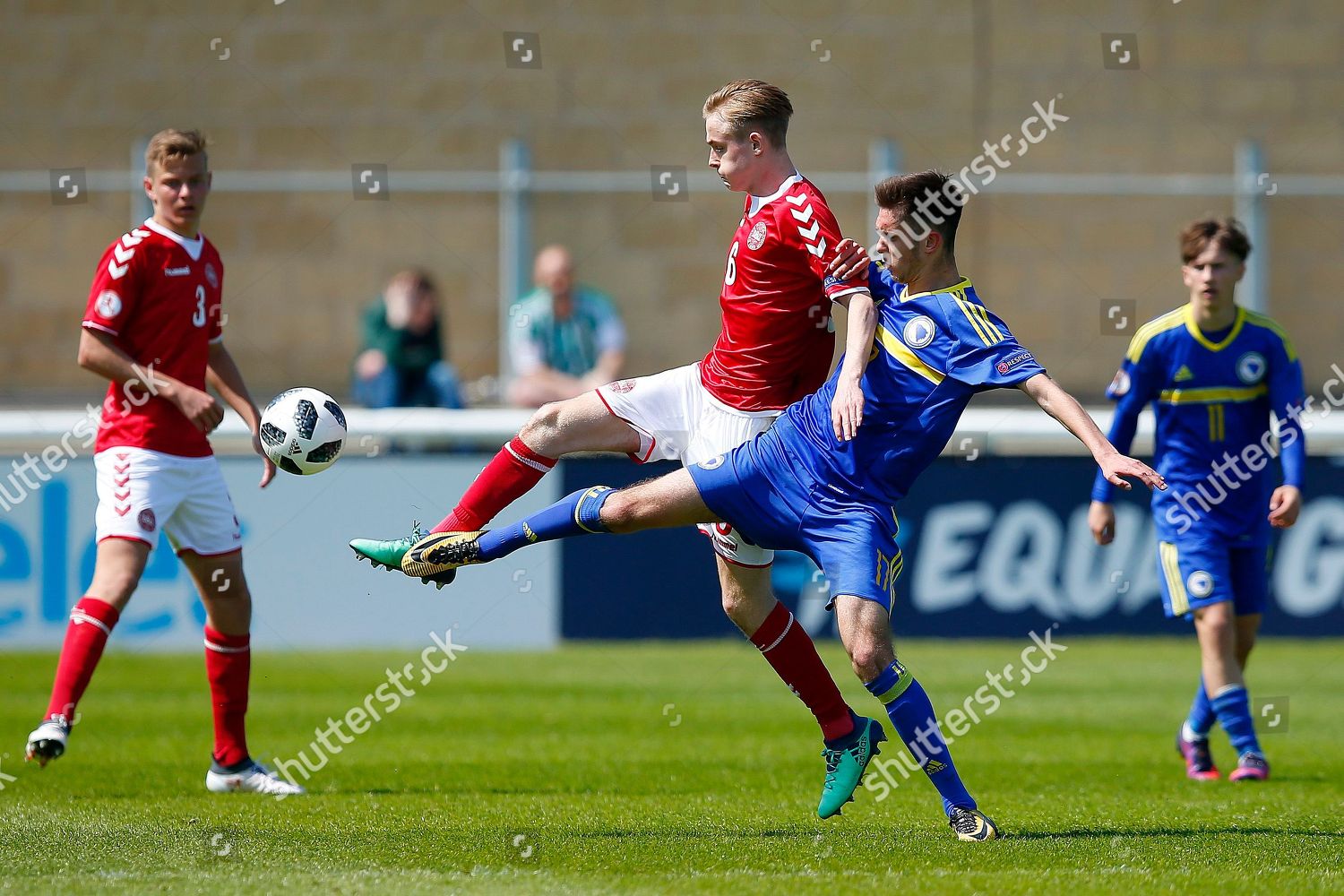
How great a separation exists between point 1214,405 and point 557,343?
6.26 meters

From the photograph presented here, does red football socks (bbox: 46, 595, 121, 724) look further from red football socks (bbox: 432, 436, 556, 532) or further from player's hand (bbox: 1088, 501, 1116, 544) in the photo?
player's hand (bbox: 1088, 501, 1116, 544)

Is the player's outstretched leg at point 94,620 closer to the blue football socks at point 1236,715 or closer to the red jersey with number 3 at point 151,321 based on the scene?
the red jersey with number 3 at point 151,321

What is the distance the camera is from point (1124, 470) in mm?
4906

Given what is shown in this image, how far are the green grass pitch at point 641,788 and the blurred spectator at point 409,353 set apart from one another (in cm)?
230

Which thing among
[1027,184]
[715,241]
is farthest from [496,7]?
[1027,184]

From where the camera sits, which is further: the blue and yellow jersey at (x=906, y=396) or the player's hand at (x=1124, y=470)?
the blue and yellow jersey at (x=906, y=396)

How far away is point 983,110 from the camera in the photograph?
599 inches

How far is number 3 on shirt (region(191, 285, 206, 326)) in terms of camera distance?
6.39 m

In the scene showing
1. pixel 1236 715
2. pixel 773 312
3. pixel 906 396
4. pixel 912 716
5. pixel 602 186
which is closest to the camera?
pixel 912 716

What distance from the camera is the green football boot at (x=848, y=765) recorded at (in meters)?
5.67

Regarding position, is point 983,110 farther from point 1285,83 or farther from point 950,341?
point 950,341

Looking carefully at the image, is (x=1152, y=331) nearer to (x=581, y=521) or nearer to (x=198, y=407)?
(x=581, y=521)
